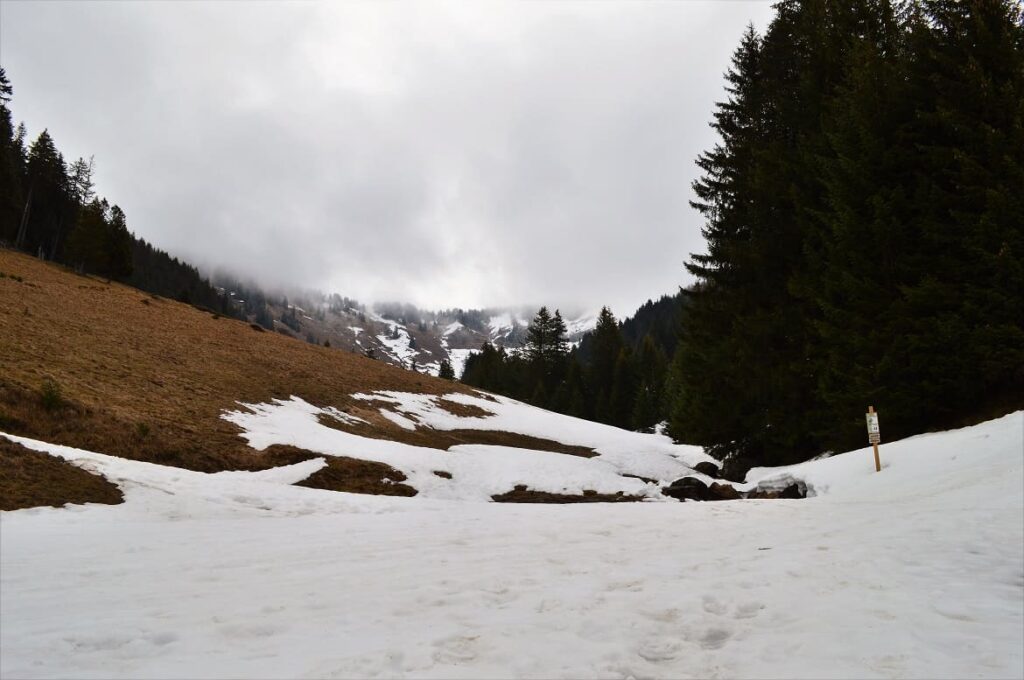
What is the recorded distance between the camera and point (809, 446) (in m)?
19.9

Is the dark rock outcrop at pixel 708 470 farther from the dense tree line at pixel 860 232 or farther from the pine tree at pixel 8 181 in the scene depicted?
the pine tree at pixel 8 181

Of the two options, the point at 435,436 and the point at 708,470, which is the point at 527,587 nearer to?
the point at 708,470

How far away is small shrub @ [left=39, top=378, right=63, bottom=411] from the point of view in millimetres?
12953

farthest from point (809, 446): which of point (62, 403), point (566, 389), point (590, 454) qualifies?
point (566, 389)

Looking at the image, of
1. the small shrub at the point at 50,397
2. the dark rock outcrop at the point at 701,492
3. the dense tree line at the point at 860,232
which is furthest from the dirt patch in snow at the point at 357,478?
the dense tree line at the point at 860,232

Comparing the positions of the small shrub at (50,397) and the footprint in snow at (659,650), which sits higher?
the small shrub at (50,397)

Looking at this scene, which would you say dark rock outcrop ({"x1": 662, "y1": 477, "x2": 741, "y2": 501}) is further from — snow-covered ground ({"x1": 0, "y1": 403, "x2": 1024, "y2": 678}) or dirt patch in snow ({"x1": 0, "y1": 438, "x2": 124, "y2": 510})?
dirt patch in snow ({"x1": 0, "y1": 438, "x2": 124, "y2": 510})

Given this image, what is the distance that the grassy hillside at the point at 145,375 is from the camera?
43.7 feet

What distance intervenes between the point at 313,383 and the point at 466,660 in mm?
27585

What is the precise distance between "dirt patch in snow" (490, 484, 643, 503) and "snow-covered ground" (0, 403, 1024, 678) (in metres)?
5.54

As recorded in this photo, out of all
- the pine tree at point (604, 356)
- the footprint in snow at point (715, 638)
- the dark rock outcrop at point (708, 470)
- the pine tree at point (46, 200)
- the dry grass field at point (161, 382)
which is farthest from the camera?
the pine tree at point (604, 356)

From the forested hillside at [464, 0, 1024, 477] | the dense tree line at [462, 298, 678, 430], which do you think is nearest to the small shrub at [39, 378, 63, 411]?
the forested hillside at [464, 0, 1024, 477]

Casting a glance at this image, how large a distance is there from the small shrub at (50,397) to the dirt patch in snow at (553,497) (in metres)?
12.3

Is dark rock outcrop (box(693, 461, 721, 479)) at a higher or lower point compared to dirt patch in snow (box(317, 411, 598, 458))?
lower
